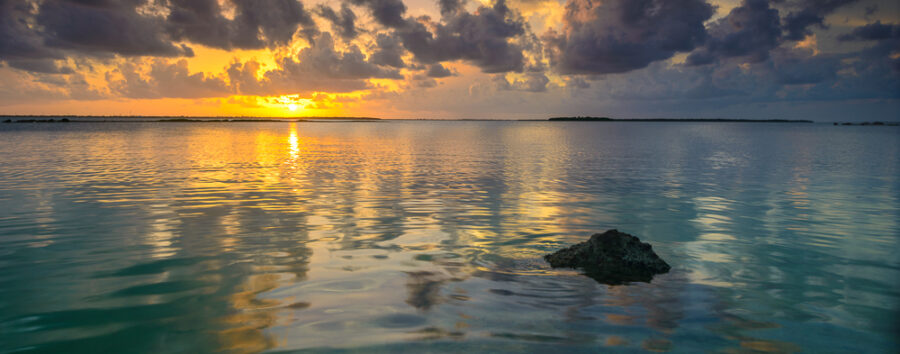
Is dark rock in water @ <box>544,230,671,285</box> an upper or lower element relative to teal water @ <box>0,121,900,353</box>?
upper

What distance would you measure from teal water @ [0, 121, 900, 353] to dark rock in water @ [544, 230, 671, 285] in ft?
1.38

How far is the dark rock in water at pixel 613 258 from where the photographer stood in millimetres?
10398

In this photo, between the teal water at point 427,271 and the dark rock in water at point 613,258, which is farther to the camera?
the dark rock in water at point 613,258

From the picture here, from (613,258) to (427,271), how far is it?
13.4ft

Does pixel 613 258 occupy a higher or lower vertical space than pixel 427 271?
higher

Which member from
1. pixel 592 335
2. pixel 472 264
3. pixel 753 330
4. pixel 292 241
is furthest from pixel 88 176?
pixel 753 330

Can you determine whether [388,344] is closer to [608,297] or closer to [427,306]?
[427,306]

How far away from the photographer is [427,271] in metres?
10.7

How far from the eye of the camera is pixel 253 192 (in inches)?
873

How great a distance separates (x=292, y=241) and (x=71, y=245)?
5.59 meters

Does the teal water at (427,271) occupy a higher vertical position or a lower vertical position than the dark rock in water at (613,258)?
lower

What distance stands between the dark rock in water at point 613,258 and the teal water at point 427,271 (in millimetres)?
422

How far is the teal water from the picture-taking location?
745cm

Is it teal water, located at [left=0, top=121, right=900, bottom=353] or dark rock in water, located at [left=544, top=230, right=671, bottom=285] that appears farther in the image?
dark rock in water, located at [left=544, top=230, right=671, bottom=285]
